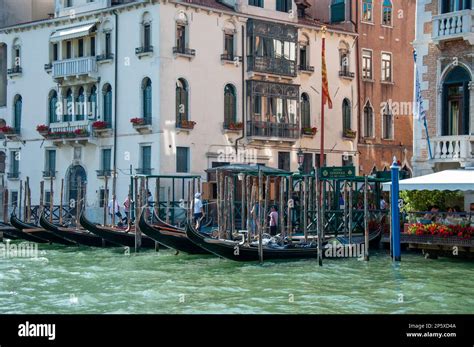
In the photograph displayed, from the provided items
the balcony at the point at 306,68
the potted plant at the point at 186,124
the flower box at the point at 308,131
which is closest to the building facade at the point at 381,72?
the balcony at the point at 306,68

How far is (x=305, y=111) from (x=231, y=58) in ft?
10.3

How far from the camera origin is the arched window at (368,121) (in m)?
28.0

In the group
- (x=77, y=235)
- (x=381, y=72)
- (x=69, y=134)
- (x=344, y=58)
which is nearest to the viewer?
(x=77, y=235)

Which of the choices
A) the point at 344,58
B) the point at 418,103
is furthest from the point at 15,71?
the point at 418,103

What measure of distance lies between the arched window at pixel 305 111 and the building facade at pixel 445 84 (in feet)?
30.0

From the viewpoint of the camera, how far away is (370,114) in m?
28.1

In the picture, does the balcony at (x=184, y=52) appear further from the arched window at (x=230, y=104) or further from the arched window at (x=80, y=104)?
the arched window at (x=80, y=104)

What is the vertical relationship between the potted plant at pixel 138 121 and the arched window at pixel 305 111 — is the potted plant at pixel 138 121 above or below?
below

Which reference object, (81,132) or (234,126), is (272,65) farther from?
(81,132)

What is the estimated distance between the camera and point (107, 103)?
2452 cm

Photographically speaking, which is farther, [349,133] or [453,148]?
[349,133]

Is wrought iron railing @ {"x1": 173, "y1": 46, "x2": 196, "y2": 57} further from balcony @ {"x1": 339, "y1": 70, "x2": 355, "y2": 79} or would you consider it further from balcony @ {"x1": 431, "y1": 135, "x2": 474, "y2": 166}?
balcony @ {"x1": 431, "y1": 135, "x2": 474, "y2": 166}
